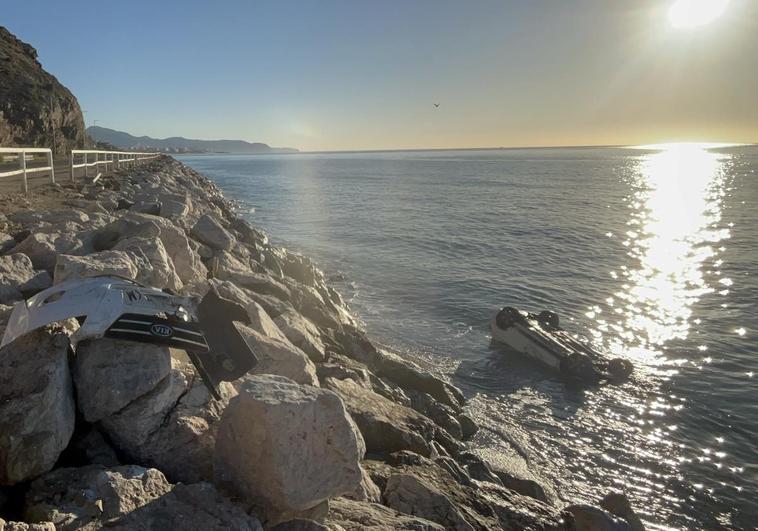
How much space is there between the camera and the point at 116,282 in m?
4.09

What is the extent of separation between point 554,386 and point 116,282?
34.1 ft

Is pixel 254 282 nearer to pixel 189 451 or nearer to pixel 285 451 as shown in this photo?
pixel 189 451

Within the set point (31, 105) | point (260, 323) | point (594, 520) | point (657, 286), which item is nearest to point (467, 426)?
point (594, 520)

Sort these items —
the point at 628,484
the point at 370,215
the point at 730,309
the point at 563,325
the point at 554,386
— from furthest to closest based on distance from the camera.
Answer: the point at 370,215, the point at 730,309, the point at 563,325, the point at 554,386, the point at 628,484

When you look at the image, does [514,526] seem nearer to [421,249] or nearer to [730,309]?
[730,309]

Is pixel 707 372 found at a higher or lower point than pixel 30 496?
lower

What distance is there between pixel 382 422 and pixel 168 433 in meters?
2.61

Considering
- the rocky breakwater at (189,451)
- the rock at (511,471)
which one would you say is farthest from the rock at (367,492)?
the rock at (511,471)

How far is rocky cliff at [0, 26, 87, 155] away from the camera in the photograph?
40.7 meters

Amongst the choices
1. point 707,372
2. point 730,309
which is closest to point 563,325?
point 707,372

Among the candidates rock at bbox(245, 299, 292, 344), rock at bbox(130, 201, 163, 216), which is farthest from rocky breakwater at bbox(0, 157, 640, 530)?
rock at bbox(130, 201, 163, 216)

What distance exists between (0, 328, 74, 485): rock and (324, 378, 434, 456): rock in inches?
115

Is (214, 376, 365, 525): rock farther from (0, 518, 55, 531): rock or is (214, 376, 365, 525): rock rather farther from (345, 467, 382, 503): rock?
(0, 518, 55, 531): rock

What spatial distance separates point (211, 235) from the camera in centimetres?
1052
